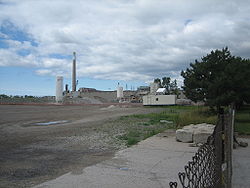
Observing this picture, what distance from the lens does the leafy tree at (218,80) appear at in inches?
714

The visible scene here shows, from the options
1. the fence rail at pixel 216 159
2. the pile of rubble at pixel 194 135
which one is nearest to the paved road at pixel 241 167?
the pile of rubble at pixel 194 135

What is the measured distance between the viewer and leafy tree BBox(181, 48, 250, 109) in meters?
18.1

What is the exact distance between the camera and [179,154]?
343 inches

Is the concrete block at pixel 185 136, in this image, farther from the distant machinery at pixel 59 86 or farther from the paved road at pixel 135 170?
the distant machinery at pixel 59 86

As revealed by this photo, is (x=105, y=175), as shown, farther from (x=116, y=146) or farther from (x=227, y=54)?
(x=227, y=54)

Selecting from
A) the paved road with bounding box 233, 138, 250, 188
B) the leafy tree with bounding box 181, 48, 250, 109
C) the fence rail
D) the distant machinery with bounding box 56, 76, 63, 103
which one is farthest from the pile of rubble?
the distant machinery with bounding box 56, 76, 63, 103

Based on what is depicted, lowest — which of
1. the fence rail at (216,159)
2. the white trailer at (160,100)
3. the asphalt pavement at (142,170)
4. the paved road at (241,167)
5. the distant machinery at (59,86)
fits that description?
the paved road at (241,167)

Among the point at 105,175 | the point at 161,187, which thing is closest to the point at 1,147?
the point at 105,175

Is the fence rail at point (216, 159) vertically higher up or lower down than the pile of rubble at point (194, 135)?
higher up

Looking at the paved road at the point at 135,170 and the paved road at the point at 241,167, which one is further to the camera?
the paved road at the point at 241,167

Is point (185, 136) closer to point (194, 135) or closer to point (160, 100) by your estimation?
point (194, 135)

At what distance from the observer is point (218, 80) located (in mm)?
18172

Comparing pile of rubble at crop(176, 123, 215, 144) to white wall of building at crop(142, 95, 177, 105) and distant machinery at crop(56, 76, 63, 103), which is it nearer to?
white wall of building at crop(142, 95, 177, 105)

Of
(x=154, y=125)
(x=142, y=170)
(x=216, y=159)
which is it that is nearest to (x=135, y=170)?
(x=142, y=170)
